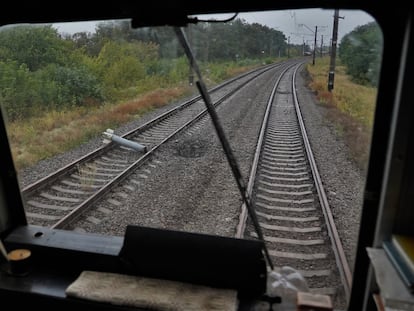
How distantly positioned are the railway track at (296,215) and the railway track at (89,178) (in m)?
1.08

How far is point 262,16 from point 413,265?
1169 mm

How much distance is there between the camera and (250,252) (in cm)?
153

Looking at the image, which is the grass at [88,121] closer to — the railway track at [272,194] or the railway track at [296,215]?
the railway track at [272,194]

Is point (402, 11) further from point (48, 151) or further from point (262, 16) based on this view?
point (48, 151)

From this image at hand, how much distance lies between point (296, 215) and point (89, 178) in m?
2.11

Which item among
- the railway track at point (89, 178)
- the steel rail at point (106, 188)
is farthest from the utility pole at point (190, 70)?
the steel rail at point (106, 188)

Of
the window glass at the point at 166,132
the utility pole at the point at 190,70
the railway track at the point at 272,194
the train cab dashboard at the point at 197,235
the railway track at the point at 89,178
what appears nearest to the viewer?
the train cab dashboard at the point at 197,235

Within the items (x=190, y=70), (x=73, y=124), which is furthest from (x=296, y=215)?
(x=73, y=124)

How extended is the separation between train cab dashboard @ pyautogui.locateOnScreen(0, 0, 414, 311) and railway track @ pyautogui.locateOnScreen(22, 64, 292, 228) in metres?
0.41

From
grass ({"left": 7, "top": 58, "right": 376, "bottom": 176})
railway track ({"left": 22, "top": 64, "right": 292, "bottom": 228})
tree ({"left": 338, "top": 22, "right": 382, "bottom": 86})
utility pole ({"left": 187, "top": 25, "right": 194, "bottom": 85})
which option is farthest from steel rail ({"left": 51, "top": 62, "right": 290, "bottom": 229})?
tree ({"left": 338, "top": 22, "right": 382, "bottom": 86})

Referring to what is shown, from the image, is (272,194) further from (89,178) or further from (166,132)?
(166,132)

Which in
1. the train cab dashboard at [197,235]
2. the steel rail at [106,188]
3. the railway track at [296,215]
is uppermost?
the train cab dashboard at [197,235]

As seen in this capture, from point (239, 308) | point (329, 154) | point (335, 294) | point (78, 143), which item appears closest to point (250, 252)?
point (239, 308)

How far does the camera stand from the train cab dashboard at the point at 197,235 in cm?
122
